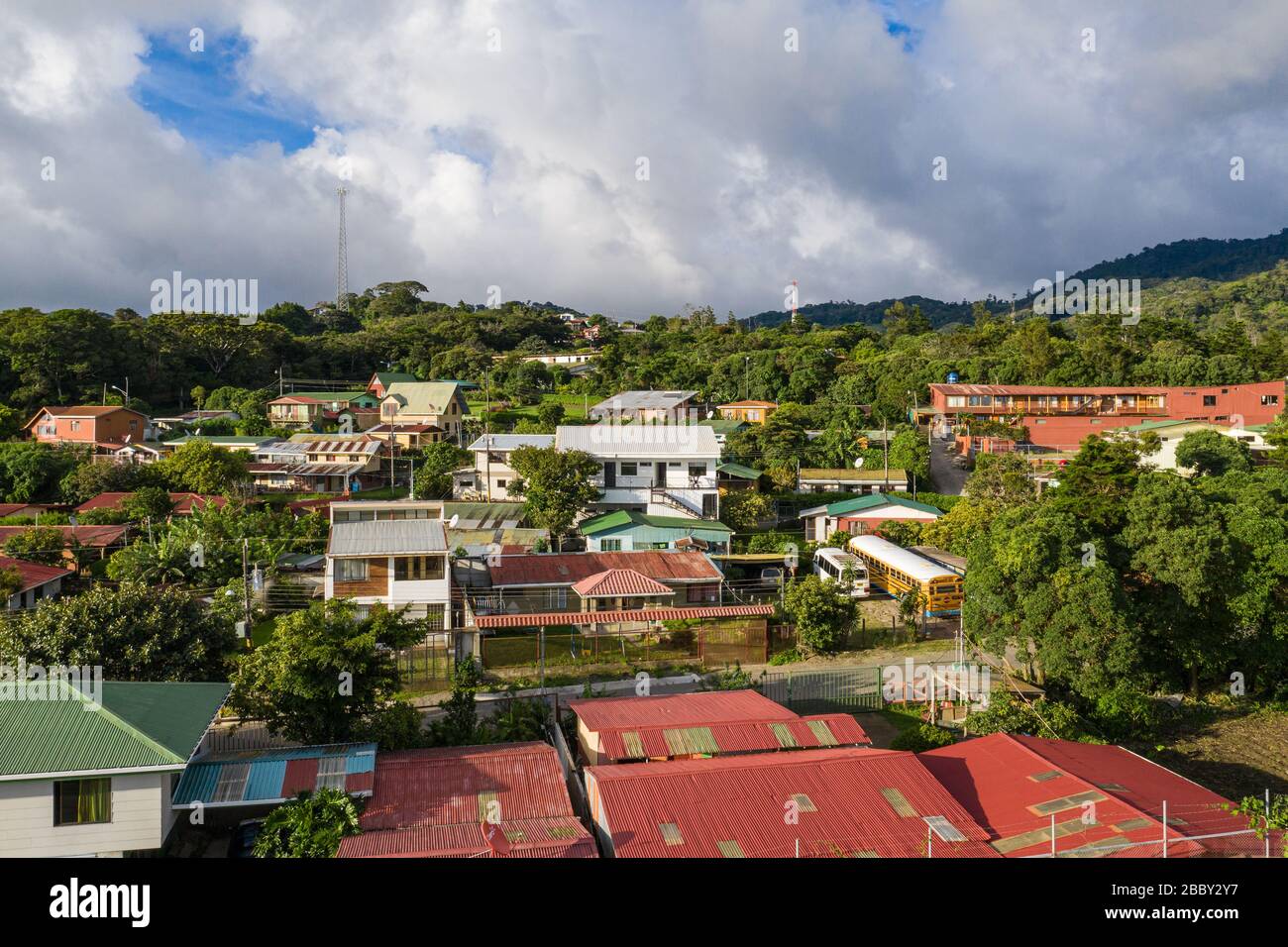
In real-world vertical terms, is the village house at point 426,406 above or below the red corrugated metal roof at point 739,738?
above

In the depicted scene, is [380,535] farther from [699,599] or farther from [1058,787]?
[1058,787]

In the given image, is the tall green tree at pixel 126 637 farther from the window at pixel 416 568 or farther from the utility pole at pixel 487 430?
the utility pole at pixel 487 430

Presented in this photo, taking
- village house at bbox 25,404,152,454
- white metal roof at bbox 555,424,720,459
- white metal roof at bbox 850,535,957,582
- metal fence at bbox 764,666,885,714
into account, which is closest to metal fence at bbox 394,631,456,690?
metal fence at bbox 764,666,885,714

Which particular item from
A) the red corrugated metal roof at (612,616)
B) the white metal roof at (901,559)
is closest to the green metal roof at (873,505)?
the white metal roof at (901,559)

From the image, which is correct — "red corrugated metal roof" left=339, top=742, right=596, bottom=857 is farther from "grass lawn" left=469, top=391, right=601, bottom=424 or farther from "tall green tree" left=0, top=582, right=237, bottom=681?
"grass lawn" left=469, top=391, right=601, bottom=424

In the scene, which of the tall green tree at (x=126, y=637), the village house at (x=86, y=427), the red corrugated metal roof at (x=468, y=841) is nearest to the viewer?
the red corrugated metal roof at (x=468, y=841)
